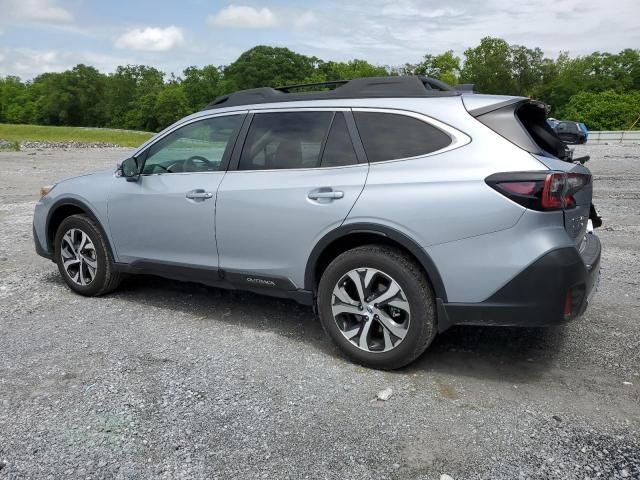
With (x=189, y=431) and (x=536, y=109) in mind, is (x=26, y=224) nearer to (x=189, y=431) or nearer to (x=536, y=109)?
(x=189, y=431)

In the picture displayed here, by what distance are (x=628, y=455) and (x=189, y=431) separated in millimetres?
2309

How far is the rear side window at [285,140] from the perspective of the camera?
4176 millimetres

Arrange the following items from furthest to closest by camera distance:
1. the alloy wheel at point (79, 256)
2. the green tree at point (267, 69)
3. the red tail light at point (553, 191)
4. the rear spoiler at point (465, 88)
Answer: the green tree at point (267, 69), the alloy wheel at point (79, 256), the rear spoiler at point (465, 88), the red tail light at point (553, 191)

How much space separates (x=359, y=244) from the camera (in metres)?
3.96

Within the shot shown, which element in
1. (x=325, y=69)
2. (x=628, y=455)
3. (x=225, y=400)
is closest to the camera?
(x=628, y=455)

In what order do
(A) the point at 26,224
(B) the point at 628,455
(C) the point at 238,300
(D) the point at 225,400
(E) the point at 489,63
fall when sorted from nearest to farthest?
(B) the point at 628,455, (D) the point at 225,400, (C) the point at 238,300, (A) the point at 26,224, (E) the point at 489,63

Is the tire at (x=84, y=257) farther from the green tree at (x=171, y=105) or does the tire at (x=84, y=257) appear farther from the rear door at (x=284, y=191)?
the green tree at (x=171, y=105)

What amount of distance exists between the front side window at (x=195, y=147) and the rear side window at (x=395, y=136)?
118cm

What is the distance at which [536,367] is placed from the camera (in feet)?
13.0

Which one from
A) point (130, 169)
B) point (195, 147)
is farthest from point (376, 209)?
point (130, 169)

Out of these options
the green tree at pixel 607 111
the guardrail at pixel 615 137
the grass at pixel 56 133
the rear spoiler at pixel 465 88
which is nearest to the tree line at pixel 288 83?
the green tree at pixel 607 111

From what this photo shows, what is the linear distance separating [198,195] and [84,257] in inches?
64.9

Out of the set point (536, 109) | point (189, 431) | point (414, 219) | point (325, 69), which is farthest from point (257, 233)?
point (325, 69)

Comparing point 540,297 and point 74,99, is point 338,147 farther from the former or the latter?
point 74,99
